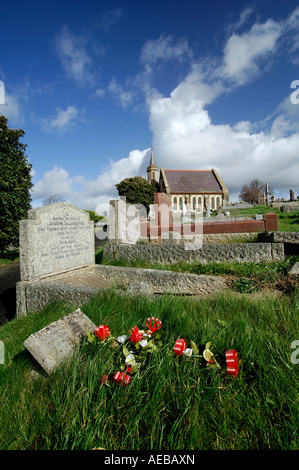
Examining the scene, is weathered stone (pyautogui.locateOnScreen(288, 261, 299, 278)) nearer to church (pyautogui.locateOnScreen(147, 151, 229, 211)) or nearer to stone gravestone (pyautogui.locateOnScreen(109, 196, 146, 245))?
stone gravestone (pyautogui.locateOnScreen(109, 196, 146, 245))

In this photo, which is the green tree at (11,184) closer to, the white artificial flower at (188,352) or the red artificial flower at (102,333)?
the red artificial flower at (102,333)

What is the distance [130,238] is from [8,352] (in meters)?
5.32

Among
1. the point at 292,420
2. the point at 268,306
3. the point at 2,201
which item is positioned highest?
the point at 2,201

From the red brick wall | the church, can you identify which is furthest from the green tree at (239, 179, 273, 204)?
the red brick wall

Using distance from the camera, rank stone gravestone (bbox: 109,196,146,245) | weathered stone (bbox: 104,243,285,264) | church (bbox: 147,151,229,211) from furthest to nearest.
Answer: church (bbox: 147,151,229,211) < stone gravestone (bbox: 109,196,146,245) < weathered stone (bbox: 104,243,285,264)

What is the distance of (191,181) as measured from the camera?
48.7 meters

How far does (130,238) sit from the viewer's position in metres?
7.57

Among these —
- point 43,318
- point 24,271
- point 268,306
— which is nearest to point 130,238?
point 24,271

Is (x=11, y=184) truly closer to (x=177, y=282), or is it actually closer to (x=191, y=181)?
(x=177, y=282)

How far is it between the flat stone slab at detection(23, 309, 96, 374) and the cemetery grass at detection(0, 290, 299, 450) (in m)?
0.11

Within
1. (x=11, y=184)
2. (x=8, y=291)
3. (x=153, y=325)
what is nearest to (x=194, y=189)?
(x=11, y=184)

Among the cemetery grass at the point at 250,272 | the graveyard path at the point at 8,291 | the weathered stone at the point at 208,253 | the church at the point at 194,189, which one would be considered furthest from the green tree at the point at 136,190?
the cemetery grass at the point at 250,272

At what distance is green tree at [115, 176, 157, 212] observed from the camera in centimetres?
4119
